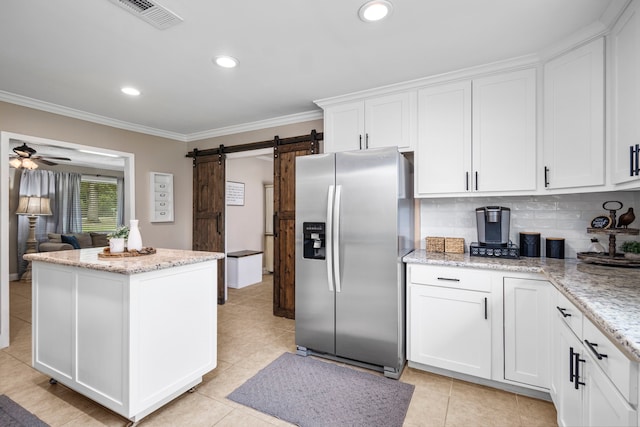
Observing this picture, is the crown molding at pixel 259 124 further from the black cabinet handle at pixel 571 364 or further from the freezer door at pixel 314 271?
the black cabinet handle at pixel 571 364

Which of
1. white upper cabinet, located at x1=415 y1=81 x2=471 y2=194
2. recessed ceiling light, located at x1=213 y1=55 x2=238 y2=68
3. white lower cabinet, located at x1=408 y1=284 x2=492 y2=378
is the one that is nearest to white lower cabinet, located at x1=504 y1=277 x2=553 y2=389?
white lower cabinet, located at x1=408 y1=284 x2=492 y2=378

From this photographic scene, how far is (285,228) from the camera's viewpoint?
12.3ft

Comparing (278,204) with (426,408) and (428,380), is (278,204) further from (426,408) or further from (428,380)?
(426,408)

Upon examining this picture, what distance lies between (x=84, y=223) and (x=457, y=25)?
8321 mm

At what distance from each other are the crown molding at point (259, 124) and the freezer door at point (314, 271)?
110 cm

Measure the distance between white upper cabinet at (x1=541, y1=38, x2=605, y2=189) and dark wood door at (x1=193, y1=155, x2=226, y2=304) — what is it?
3715 mm

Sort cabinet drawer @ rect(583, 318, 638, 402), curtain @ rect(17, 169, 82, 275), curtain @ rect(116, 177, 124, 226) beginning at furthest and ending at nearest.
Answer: curtain @ rect(116, 177, 124, 226)
curtain @ rect(17, 169, 82, 275)
cabinet drawer @ rect(583, 318, 638, 402)

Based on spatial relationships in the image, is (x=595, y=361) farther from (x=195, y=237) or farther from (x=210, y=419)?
(x=195, y=237)

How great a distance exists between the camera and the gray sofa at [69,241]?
18.8ft

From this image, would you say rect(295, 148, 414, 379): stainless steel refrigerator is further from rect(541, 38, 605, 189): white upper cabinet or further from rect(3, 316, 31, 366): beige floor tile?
rect(3, 316, 31, 366): beige floor tile

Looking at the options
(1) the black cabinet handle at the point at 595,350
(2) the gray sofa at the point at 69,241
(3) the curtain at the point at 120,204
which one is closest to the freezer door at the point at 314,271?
(1) the black cabinet handle at the point at 595,350

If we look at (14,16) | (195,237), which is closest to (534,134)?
(14,16)

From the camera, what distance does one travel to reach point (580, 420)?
134 cm

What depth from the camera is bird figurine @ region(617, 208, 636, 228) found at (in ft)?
6.80
